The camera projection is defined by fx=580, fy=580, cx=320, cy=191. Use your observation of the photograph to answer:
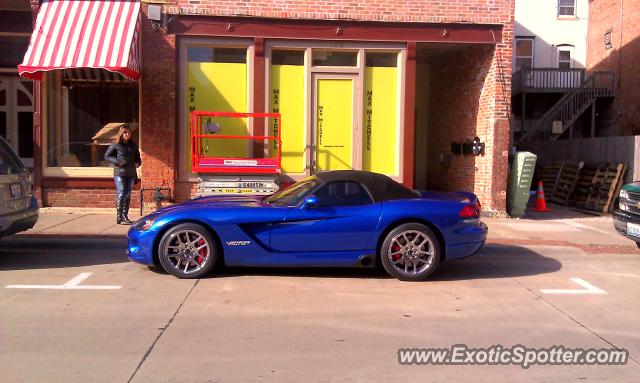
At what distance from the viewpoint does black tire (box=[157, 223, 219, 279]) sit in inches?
261

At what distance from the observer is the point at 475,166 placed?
12664 mm

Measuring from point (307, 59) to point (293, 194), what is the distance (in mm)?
5399

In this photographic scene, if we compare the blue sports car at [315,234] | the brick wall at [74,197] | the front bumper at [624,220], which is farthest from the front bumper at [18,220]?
the front bumper at [624,220]

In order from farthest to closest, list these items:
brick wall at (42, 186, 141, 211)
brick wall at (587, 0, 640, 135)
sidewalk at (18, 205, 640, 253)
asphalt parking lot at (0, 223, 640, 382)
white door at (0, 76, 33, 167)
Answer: brick wall at (587, 0, 640, 135), white door at (0, 76, 33, 167), brick wall at (42, 186, 141, 211), sidewalk at (18, 205, 640, 253), asphalt parking lot at (0, 223, 640, 382)

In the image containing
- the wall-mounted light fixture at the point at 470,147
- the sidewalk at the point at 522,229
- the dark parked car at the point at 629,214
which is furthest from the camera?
the wall-mounted light fixture at the point at 470,147

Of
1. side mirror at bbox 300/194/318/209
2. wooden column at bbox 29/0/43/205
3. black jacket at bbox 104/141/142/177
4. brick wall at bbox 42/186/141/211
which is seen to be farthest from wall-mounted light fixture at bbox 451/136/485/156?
wooden column at bbox 29/0/43/205

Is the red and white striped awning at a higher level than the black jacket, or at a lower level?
higher

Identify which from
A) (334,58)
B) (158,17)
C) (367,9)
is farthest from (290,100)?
(158,17)

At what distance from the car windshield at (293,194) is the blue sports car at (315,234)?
3 centimetres

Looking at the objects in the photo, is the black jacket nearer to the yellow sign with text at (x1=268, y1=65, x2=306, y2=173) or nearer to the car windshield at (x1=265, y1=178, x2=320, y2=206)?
Answer: the yellow sign with text at (x1=268, y1=65, x2=306, y2=173)

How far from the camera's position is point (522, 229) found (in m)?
10.6

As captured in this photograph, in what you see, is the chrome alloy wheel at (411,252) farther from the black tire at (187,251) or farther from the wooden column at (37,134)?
the wooden column at (37,134)

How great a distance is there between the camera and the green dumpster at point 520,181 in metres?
11.9

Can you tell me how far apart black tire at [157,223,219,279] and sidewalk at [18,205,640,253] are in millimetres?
2915
